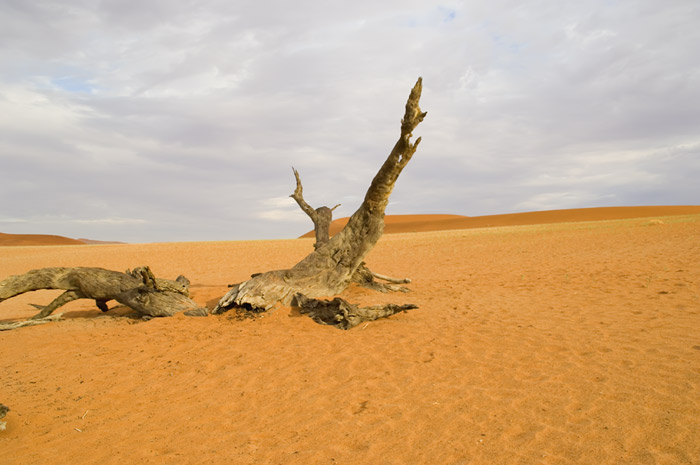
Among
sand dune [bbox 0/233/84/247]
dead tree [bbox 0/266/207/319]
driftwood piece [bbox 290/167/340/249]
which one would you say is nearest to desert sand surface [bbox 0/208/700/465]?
dead tree [bbox 0/266/207/319]

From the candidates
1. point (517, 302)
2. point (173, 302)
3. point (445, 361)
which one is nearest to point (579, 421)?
point (445, 361)

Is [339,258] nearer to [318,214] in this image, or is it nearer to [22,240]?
[318,214]

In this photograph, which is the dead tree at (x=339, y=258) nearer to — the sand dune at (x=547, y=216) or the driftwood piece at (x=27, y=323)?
the driftwood piece at (x=27, y=323)

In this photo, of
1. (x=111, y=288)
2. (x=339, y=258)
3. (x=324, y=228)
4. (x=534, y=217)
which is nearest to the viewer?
(x=111, y=288)

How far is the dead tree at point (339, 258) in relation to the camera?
919 cm

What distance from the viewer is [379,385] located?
554 centimetres

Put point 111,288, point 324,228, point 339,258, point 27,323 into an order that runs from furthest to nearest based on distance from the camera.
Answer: point 324,228 → point 339,258 → point 111,288 → point 27,323

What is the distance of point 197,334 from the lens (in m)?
8.06

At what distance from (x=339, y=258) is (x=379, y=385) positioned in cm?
570

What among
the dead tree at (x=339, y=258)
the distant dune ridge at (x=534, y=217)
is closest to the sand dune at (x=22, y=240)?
the distant dune ridge at (x=534, y=217)

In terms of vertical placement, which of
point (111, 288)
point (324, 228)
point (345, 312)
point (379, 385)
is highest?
point (324, 228)

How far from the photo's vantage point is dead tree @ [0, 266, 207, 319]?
9.11 metres

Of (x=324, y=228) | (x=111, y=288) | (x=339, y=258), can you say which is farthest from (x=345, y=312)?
(x=111, y=288)

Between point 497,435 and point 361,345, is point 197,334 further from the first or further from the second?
point 497,435
